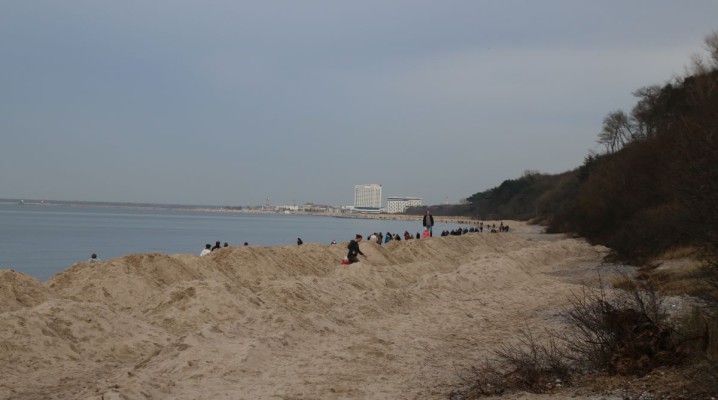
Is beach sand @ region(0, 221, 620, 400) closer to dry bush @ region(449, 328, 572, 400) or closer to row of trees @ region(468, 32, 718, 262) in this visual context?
dry bush @ region(449, 328, 572, 400)

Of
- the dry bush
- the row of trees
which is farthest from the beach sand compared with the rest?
the row of trees

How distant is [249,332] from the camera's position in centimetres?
1141

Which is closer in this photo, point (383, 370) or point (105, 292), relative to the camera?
point (383, 370)

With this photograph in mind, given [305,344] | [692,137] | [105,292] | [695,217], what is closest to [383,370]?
[305,344]

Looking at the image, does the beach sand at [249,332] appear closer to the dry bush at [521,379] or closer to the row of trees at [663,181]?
the dry bush at [521,379]

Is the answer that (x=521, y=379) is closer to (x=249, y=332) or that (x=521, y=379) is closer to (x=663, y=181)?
(x=249, y=332)

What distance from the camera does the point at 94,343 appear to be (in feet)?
37.2

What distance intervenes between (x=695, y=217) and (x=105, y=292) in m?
12.8

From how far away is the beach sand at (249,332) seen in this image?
351 inches

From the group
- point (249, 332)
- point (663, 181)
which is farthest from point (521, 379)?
point (663, 181)

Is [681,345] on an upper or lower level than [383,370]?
upper

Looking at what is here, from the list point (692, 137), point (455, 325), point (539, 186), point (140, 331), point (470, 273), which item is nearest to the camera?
point (692, 137)

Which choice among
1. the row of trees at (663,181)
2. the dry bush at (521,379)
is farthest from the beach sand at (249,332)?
the row of trees at (663,181)

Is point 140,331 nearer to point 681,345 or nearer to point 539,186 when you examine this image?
point 681,345
